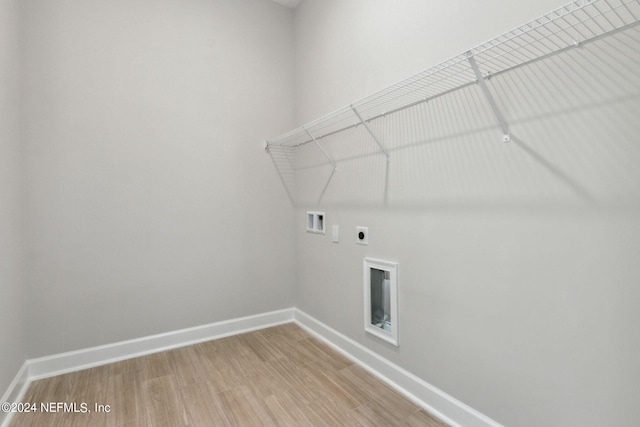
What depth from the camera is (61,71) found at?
1.96 meters

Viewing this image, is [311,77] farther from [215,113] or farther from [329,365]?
[329,365]

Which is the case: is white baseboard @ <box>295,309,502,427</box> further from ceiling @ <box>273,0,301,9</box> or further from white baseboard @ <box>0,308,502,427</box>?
ceiling @ <box>273,0,301,9</box>

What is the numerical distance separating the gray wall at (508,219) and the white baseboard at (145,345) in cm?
99

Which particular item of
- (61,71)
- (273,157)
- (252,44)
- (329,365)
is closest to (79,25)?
(61,71)

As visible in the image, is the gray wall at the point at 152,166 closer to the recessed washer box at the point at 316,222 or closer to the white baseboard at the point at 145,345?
the white baseboard at the point at 145,345

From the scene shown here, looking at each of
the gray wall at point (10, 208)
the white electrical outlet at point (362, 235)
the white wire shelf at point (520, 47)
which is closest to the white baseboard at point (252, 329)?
the gray wall at point (10, 208)

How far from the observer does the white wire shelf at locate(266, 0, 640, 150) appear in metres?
0.96

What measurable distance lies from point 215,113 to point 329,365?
207 centimetres

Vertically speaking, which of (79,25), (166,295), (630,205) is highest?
(79,25)

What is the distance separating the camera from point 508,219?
125 centimetres

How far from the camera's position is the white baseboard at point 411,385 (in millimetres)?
1407

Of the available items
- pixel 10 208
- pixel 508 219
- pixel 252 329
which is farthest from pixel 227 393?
pixel 508 219

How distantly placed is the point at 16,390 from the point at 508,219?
263 centimetres

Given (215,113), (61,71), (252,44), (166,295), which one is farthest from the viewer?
(252,44)
